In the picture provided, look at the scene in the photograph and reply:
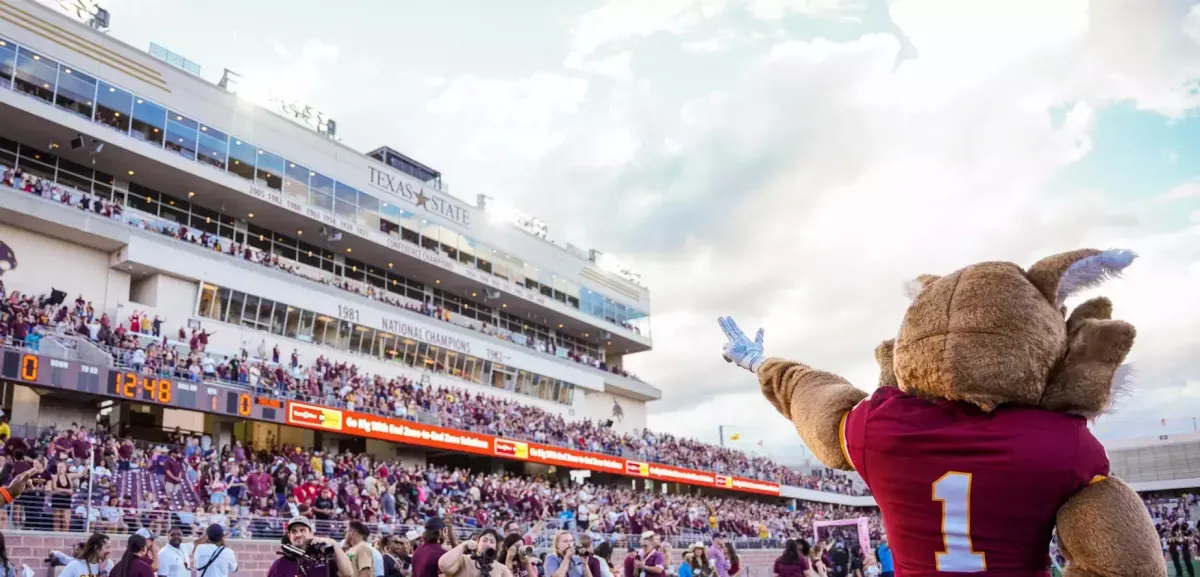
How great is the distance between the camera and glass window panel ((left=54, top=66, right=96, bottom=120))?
1064 inches

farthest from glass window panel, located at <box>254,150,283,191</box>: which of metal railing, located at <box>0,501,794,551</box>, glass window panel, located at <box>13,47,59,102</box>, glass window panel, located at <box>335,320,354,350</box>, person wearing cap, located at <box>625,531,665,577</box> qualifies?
person wearing cap, located at <box>625,531,665,577</box>

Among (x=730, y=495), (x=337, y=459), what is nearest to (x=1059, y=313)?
(x=337, y=459)

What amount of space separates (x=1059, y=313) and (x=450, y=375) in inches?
1483

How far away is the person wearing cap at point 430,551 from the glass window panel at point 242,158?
89.6 feet

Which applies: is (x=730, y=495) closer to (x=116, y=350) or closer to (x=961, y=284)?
(x=116, y=350)

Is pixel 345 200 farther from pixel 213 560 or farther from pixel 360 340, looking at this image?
pixel 213 560

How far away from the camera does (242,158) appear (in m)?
32.1

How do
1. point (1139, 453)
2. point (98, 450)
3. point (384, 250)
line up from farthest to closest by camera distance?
1. point (1139, 453)
2. point (384, 250)
3. point (98, 450)

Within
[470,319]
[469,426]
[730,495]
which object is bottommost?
[730,495]

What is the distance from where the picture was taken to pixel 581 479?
40.7 meters

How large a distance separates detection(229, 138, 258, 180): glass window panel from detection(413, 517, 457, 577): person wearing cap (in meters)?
27.3

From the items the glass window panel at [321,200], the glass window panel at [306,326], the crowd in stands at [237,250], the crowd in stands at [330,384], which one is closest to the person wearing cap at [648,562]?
the crowd in stands at [330,384]

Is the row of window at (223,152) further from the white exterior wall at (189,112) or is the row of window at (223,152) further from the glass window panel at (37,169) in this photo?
the glass window panel at (37,169)

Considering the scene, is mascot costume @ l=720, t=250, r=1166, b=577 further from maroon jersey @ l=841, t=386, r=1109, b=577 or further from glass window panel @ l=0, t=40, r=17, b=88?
glass window panel @ l=0, t=40, r=17, b=88
